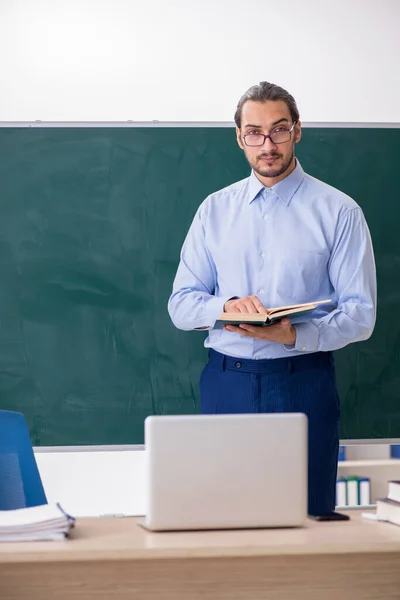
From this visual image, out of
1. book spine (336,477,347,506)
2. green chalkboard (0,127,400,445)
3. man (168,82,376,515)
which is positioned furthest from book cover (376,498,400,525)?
book spine (336,477,347,506)

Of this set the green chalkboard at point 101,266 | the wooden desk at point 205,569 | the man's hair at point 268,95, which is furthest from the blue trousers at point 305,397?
the wooden desk at point 205,569

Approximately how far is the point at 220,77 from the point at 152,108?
36cm

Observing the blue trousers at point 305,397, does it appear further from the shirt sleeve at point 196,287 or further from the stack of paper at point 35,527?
the stack of paper at point 35,527

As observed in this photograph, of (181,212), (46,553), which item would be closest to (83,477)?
(181,212)

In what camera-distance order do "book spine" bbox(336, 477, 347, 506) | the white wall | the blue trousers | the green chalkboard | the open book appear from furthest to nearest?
"book spine" bbox(336, 477, 347, 506) < the white wall < the green chalkboard < the blue trousers < the open book

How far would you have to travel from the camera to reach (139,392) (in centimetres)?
368

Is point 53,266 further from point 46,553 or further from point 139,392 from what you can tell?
point 46,553

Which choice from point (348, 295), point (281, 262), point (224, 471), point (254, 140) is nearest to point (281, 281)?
Result: point (281, 262)

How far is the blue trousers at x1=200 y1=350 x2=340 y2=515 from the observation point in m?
2.92

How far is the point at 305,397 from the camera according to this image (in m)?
2.93

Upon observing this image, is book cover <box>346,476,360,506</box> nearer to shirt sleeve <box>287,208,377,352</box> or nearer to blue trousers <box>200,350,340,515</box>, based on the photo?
blue trousers <box>200,350,340,515</box>

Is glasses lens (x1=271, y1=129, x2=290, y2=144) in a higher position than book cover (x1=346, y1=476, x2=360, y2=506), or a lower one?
higher

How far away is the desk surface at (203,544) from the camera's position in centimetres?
161

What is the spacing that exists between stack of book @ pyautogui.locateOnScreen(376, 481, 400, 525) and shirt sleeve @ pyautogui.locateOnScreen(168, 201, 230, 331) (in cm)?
106
